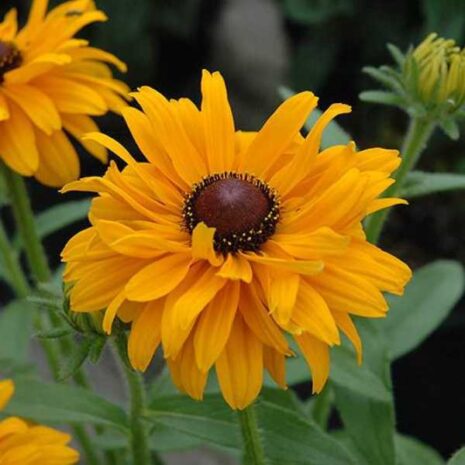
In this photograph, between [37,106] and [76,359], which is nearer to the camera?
[76,359]

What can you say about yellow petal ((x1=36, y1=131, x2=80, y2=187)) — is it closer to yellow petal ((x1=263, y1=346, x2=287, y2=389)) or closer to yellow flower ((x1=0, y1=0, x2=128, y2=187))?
yellow flower ((x1=0, y1=0, x2=128, y2=187))

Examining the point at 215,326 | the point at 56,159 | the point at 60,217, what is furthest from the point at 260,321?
the point at 60,217

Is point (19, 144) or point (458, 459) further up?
point (19, 144)

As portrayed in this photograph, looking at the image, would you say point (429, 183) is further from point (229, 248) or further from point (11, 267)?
point (11, 267)

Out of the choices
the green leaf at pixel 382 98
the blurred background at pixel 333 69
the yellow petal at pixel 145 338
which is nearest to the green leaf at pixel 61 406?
the yellow petal at pixel 145 338

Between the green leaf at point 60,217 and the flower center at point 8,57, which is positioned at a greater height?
the flower center at point 8,57

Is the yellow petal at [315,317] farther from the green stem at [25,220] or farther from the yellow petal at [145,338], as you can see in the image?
the green stem at [25,220]
